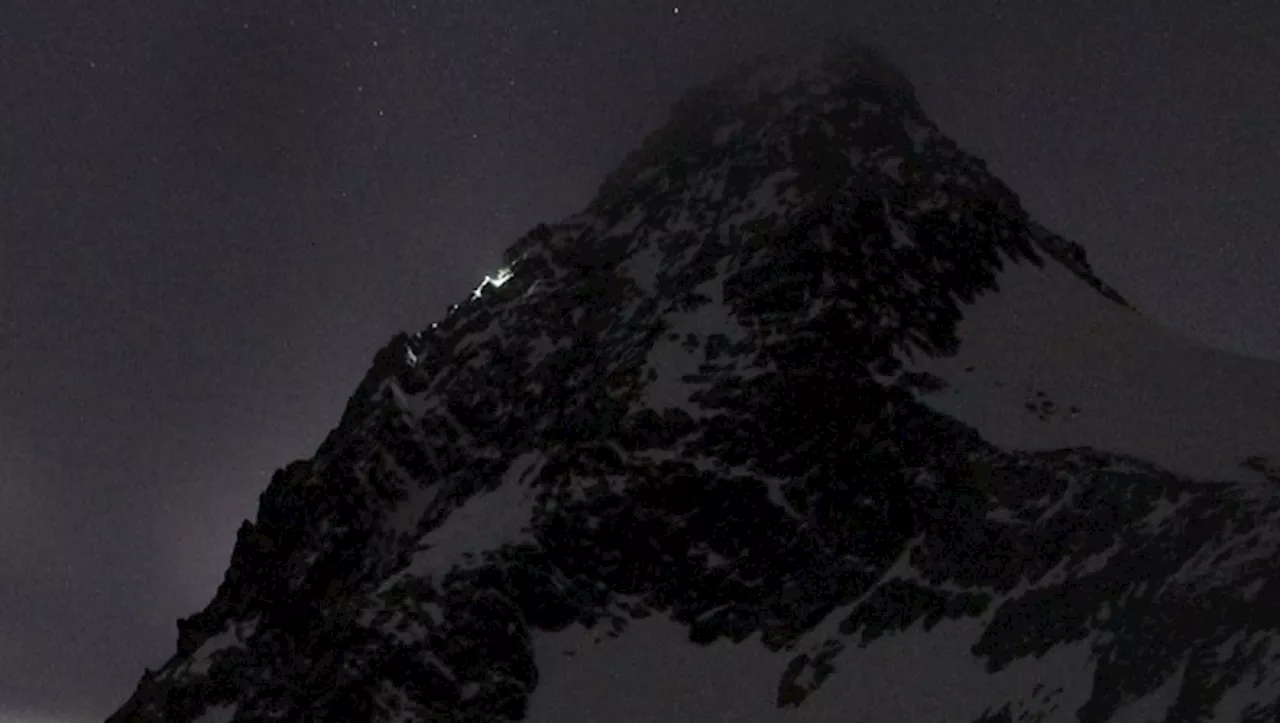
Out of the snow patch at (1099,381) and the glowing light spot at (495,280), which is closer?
the snow patch at (1099,381)

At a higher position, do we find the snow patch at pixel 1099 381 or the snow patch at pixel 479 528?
the snow patch at pixel 479 528

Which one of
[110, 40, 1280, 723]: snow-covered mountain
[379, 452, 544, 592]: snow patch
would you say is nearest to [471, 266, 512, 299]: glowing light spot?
[110, 40, 1280, 723]: snow-covered mountain

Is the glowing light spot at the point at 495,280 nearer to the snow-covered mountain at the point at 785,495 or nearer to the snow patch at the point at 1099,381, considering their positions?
the snow-covered mountain at the point at 785,495

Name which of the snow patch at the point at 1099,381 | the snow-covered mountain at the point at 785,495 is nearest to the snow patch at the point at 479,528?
the snow-covered mountain at the point at 785,495

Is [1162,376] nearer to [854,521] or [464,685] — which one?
[854,521]

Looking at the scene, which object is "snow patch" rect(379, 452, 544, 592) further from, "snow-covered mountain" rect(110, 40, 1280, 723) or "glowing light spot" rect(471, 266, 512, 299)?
"glowing light spot" rect(471, 266, 512, 299)

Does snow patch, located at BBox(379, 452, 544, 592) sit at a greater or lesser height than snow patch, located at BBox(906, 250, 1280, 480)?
greater

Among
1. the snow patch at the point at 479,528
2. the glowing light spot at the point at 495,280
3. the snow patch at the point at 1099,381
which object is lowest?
the snow patch at the point at 1099,381

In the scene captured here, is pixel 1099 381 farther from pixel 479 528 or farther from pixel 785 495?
pixel 479 528

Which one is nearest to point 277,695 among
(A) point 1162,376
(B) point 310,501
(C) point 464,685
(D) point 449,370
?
(C) point 464,685

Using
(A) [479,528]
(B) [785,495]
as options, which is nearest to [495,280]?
(A) [479,528]
